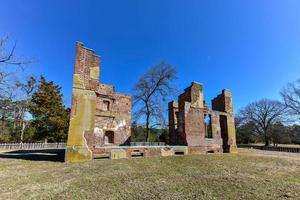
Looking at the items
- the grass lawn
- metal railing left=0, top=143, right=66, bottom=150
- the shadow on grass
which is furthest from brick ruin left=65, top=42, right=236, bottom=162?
metal railing left=0, top=143, right=66, bottom=150

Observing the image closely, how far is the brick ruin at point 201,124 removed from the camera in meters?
12.8

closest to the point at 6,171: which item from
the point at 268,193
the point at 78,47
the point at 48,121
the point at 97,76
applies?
the point at 97,76

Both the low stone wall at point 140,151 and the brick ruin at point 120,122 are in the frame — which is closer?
the brick ruin at point 120,122

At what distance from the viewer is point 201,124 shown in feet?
44.0

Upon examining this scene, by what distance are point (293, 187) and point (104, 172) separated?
644 centimetres

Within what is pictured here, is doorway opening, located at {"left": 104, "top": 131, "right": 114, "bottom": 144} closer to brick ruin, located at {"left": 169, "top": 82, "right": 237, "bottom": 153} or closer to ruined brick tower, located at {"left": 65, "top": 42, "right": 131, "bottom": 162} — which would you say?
ruined brick tower, located at {"left": 65, "top": 42, "right": 131, "bottom": 162}

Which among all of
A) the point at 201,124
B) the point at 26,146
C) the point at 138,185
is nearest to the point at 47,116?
the point at 26,146

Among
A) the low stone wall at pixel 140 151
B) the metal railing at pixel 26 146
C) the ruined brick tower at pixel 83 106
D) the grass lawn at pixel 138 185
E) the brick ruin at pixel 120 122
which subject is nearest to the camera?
the grass lawn at pixel 138 185

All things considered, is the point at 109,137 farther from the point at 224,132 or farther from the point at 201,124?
the point at 224,132

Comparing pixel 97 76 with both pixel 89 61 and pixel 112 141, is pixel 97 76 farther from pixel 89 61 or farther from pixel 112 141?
pixel 112 141

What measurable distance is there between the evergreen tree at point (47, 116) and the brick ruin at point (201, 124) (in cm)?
1923

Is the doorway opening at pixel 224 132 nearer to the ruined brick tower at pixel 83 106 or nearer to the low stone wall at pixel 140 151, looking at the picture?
the low stone wall at pixel 140 151

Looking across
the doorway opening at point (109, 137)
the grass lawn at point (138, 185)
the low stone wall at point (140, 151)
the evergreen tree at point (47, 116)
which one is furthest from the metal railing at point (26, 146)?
the grass lawn at point (138, 185)

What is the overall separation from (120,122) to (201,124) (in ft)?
26.6
